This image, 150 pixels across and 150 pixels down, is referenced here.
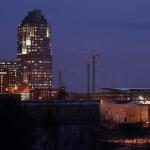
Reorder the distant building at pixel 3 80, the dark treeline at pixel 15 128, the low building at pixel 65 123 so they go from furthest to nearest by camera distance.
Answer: the distant building at pixel 3 80
the low building at pixel 65 123
the dark treeline at pixel 15 128

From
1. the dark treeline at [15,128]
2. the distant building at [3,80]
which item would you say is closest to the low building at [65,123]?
the dark treeline at [15,128]

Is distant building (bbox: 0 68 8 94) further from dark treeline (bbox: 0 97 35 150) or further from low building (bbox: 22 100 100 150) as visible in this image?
dark treeline (bbox: 0 97 35 150)

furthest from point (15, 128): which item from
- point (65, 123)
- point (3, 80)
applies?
point (3, 80)

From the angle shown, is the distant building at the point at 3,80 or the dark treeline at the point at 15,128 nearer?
the dark treeline at the point at 15,128

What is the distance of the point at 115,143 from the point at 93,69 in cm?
7392

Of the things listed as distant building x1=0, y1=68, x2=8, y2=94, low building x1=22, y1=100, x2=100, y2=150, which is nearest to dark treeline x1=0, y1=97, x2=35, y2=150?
→ low building x1=22, y1=100, x2=100, y2=150

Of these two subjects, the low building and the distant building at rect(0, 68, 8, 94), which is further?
the distant building at rect(0, 68, 8, 94)

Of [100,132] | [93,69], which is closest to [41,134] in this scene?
[100,132]

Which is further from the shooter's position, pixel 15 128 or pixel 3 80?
pixel 3 80

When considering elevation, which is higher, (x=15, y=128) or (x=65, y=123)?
(x=15, y=128)

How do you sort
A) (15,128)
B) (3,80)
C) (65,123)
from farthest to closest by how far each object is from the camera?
1. (3,80)
2. (65,123)
3. (15,128)

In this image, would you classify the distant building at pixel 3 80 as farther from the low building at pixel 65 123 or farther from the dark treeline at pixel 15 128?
the dark treeline at pixel 15 128

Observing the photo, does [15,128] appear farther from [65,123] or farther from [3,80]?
[3,80]

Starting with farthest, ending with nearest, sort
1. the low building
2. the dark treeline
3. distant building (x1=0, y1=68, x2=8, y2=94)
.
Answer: distant building (x1=0, y1=68, x2=8, y2=94), the low building, the dark treeline
